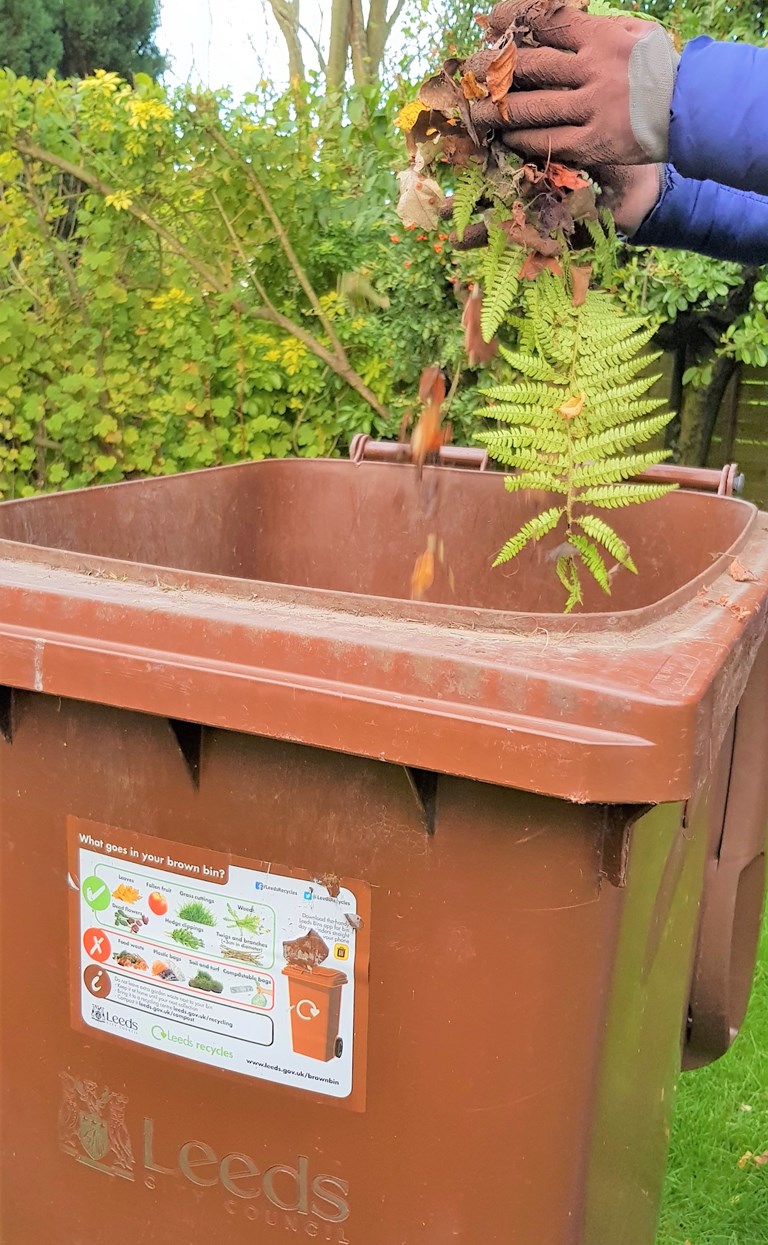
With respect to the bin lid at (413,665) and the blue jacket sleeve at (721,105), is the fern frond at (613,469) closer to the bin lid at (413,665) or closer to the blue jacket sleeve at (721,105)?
the bin lid at (413,665)

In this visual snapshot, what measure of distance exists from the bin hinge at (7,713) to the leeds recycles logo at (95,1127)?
0.49 meters

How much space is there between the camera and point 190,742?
4.25ft

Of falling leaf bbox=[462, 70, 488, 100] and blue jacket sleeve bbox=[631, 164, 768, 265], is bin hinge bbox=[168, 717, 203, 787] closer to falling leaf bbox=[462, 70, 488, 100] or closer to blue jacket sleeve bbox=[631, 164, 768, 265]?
falling leaf bbox=[462, 70, 488, 100]

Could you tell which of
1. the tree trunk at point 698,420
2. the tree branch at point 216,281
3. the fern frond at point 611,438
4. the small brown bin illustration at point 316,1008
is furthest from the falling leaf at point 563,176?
the tree trunk at point 698,420

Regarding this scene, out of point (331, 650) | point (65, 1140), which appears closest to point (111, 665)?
point (331, 650)

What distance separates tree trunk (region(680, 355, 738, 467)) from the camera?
561 cm

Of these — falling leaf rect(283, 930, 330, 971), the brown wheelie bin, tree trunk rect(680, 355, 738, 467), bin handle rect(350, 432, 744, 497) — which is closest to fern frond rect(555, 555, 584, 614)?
the brown wheelie bin

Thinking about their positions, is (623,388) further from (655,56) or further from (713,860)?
(713,860)

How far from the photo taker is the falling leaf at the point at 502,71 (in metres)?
1.41

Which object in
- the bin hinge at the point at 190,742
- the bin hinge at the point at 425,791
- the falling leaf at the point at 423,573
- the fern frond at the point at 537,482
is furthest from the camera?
the falling leaf at the point at 423,573

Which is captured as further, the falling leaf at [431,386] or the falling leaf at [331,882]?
the falling leaf at [431,386]

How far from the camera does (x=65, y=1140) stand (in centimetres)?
148

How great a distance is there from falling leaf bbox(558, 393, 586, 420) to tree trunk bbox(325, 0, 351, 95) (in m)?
8.10

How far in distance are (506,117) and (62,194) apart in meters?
3.70
